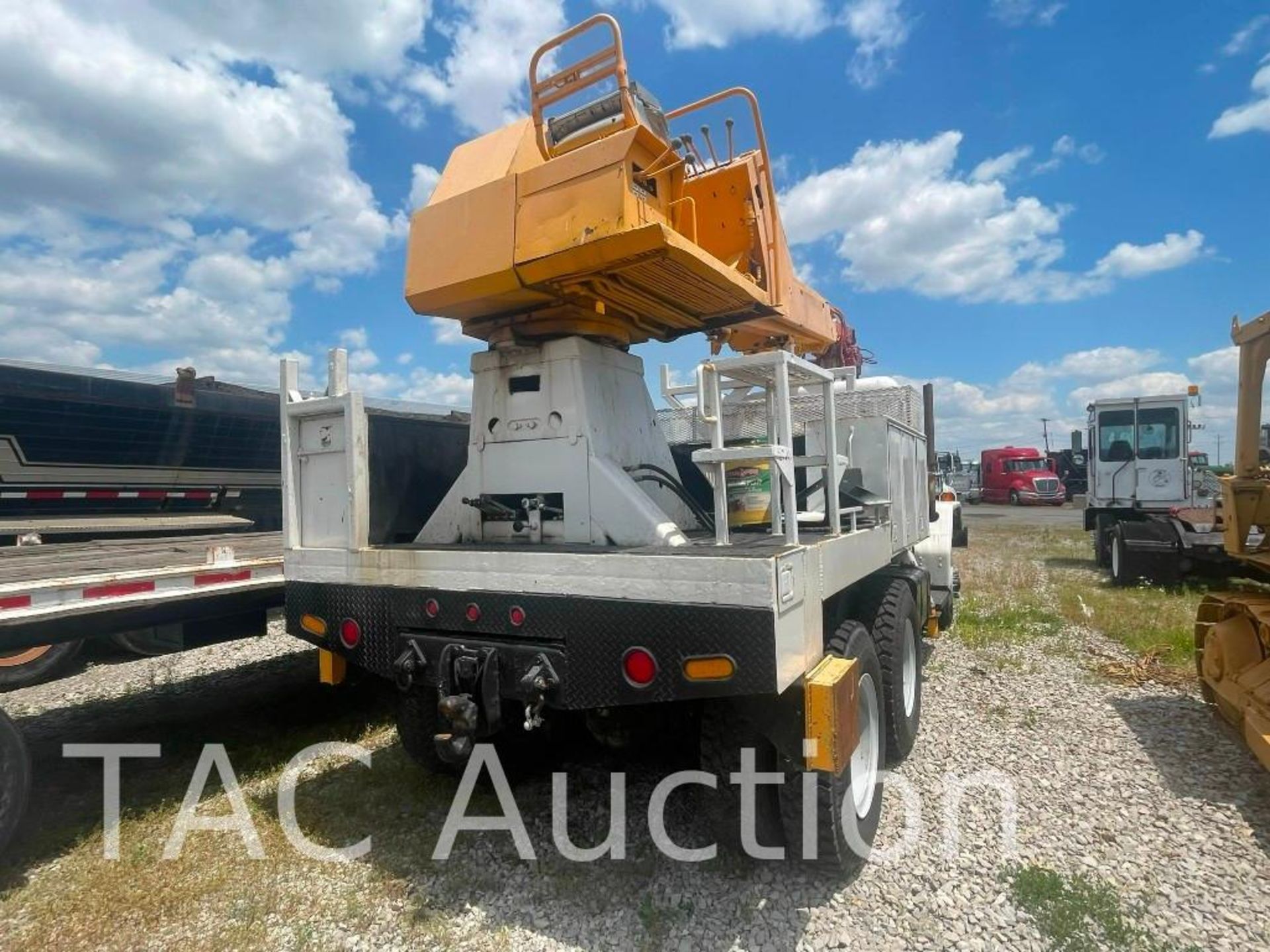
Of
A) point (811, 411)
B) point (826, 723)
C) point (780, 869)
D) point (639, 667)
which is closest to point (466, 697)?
point (639, 667)

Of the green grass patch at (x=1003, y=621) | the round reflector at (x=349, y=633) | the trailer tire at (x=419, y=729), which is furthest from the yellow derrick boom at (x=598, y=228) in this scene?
the green grass patch at (x=1003, y=621)

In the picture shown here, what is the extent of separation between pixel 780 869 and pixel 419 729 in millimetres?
1954

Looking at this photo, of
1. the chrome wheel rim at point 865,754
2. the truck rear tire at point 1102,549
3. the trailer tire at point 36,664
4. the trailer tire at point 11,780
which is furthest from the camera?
the truck rear tire at point 1102,549

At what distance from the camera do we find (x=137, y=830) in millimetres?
3537

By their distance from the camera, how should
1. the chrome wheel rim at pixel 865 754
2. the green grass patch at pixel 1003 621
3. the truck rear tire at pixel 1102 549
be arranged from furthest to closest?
the truck rear tire at pixel 1102 549
the green grass patch at pixel 1003 621
the chrome wheel rim at pixel 865 754

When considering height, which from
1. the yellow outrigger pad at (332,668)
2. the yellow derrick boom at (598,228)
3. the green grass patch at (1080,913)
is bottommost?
the green grass patch at (1080,913)

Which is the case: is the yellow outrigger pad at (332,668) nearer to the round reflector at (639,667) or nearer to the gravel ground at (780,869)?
the gravel ground at (780,869)

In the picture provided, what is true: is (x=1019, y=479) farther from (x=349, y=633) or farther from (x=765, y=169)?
(x=349, y=633)

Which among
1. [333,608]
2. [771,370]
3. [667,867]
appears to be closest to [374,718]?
[333,608]

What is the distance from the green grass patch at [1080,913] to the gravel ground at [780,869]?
1.9 inches

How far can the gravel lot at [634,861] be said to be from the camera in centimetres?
276

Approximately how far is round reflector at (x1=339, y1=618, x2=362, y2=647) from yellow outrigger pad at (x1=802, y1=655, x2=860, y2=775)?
1952 millimetres

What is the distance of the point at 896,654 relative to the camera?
4004 millimetres

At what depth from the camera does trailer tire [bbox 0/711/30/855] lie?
3.06m
